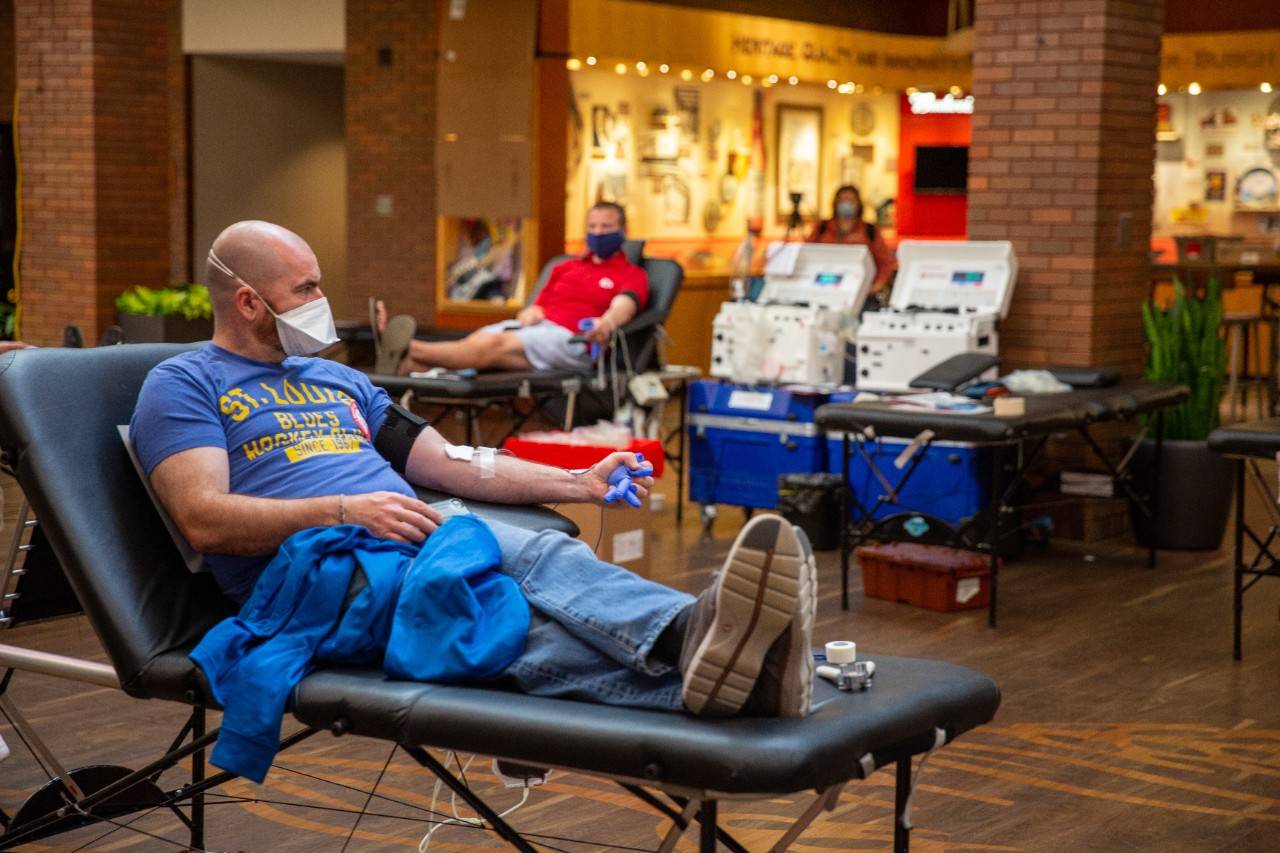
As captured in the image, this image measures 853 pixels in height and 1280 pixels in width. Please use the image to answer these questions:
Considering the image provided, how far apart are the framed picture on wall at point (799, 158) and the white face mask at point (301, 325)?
10.9m

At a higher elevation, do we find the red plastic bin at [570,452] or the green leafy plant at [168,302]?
the green leafy plant at [168,302]

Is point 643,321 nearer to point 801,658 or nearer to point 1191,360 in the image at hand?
point 1191,360

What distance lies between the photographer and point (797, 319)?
7383 mm

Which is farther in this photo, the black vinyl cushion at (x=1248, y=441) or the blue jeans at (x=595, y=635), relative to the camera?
the black vinyl cushion at (x=1248, y=441)

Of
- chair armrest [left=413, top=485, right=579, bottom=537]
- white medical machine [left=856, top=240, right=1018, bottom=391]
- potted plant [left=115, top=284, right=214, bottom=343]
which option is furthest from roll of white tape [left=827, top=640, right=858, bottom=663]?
potted plant [left=115, top=284, right=214, bottom=343]

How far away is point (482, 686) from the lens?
2.80 m

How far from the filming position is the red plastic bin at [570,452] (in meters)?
5.22

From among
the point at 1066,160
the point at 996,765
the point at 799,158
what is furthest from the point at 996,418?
the point at 799,158

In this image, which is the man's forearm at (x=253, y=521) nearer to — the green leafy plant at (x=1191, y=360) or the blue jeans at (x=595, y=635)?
the blue jeans at (x=595, y=635)

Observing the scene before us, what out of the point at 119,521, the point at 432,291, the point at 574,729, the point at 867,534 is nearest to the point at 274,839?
the point at 119,521

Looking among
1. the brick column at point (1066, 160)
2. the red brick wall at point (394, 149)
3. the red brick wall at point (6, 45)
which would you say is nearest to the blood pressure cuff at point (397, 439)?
the brick column at point (1066, 160)

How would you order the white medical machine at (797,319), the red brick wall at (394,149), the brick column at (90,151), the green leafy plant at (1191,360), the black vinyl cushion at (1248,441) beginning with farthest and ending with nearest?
1. the red brick wall at (394,149)
2. the brick column at (90,151)
3. the white medical machine at (797,319)
4. the green leafy plant at (1191,360)
5. the black vinyl cushion at (1248,441)

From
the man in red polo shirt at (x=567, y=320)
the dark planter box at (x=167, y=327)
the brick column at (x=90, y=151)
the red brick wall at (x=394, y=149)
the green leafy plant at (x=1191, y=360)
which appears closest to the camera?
the green leafy plant at (x=1191, y=360)

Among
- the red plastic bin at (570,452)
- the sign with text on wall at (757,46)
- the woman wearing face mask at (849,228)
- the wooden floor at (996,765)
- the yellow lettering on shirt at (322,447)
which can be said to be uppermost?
the sign with text on wall at (757,46)
